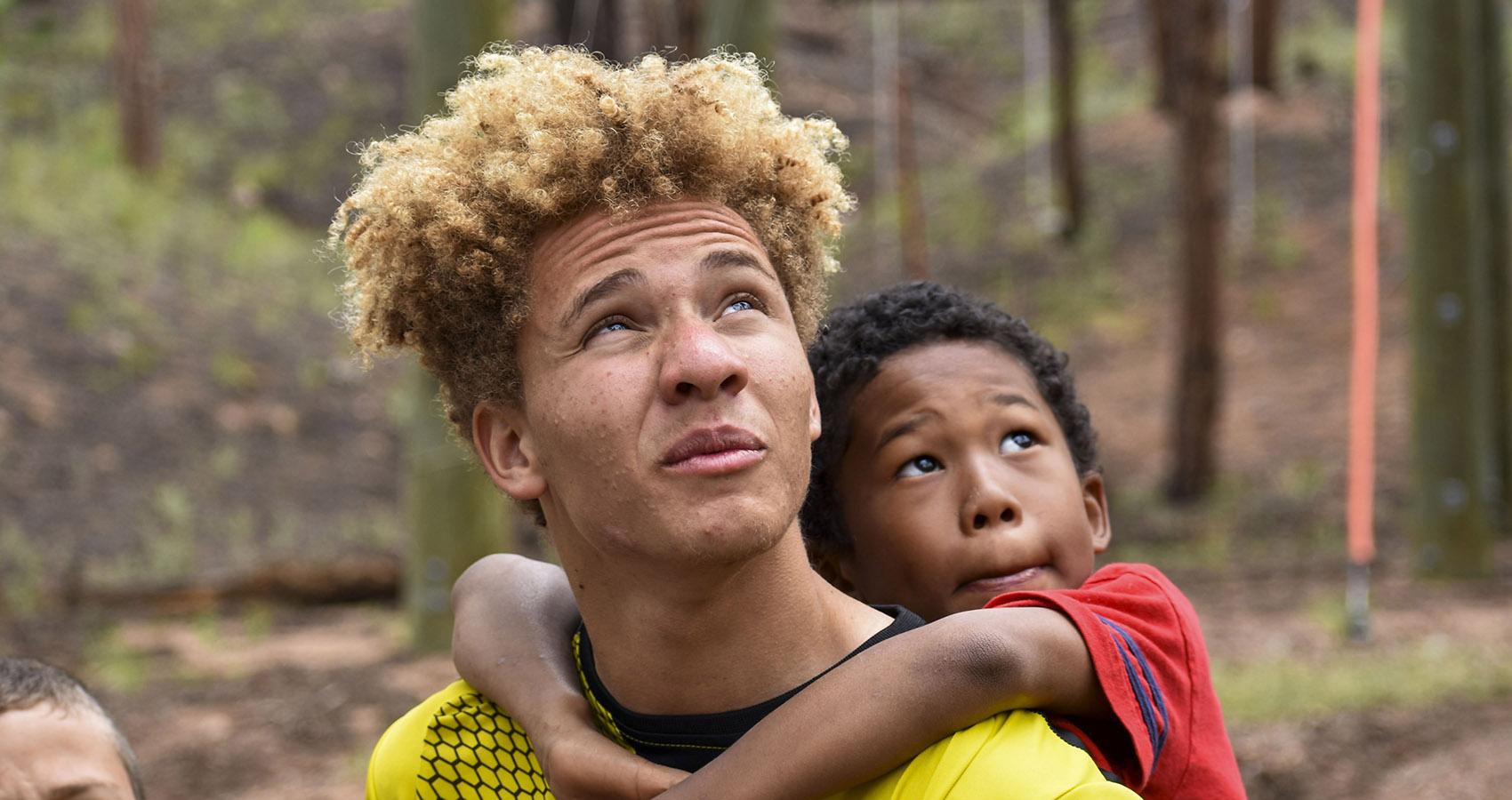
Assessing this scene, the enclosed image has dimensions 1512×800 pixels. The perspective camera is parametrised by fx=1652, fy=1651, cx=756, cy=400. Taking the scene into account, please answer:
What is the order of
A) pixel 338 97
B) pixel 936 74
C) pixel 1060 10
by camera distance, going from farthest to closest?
pixel 936 74 → pixel 338 97 → pixel 1060 10

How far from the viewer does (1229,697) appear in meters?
7.39

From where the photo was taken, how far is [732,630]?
233 centimetres

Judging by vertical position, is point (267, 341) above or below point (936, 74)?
below

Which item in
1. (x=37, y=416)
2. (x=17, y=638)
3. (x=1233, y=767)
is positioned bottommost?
(x=1233, y=767)

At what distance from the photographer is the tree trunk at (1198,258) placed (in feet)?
46.7

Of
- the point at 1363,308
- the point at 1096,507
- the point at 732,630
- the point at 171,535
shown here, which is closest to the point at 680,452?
the point at 732,630

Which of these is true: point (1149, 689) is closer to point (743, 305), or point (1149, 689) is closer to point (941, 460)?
point (941, 460)

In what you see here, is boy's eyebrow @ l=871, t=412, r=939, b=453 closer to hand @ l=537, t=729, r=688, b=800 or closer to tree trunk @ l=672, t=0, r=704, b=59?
hand @ l=537, t=729, r=688, b=800

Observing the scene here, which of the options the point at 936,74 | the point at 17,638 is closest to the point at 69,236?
the point at 17,638

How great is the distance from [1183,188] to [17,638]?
10.0 m

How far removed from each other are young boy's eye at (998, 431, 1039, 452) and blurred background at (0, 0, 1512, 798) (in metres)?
1.19

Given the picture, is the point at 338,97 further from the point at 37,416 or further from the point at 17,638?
the point at 17,638

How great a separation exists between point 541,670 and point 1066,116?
732 inches

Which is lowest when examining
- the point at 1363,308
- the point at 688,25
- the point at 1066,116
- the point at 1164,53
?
the point at 1363,308
